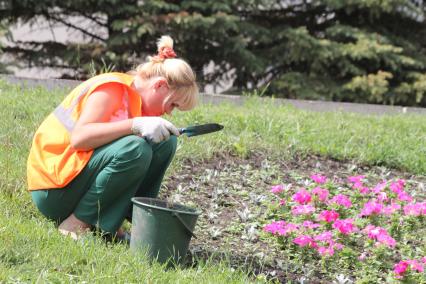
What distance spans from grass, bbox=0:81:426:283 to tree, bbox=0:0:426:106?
2.86 metres

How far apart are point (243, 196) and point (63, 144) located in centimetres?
146

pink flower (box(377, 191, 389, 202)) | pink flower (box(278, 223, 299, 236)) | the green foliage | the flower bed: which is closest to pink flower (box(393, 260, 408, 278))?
the flower bed

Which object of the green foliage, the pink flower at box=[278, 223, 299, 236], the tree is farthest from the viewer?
the green foliage

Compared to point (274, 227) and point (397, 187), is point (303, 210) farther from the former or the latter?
point (397, 187)

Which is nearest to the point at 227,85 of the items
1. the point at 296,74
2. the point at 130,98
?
the point at 296,74

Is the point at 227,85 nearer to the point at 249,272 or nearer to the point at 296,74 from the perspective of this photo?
the point at 296,74

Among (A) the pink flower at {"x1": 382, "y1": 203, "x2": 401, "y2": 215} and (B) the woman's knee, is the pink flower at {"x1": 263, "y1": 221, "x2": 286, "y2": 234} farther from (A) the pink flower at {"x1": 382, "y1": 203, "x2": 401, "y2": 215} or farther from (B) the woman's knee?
(B) the woman's knee

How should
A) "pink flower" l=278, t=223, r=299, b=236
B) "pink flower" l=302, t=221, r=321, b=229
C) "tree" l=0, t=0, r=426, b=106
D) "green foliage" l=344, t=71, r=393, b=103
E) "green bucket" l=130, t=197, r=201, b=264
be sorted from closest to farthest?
"green bucket" l=130, t=197, r=201, b=264
"pink flower" l=278, t=223, r=299, b=236
"pink flower" l=302, t=221, r=321, b=229
"tree" l=0, t=0, r=426, b=106
"green foliage" l=344, t=71, r=393, b=103

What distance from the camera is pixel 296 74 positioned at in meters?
10.6

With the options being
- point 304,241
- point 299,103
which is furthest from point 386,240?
point 299,103

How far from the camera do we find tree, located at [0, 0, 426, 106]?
985 cm

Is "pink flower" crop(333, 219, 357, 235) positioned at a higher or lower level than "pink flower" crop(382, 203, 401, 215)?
lower

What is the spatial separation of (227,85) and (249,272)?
8.04 m

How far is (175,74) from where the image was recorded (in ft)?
11.1
